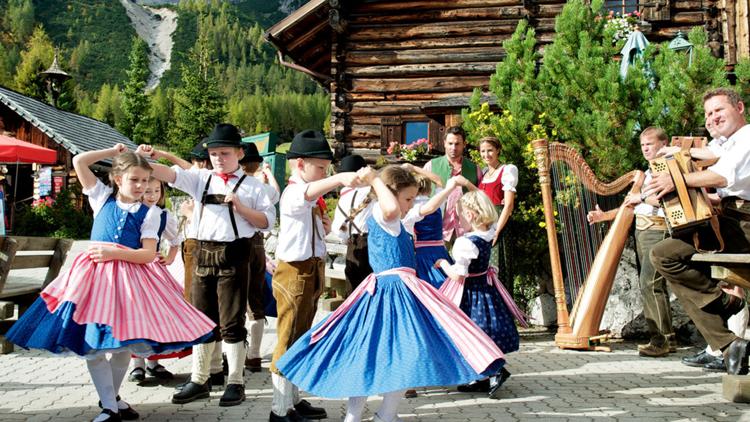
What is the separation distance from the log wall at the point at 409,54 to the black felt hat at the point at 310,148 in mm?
10182

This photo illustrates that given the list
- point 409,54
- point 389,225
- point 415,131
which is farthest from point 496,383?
point 409,54

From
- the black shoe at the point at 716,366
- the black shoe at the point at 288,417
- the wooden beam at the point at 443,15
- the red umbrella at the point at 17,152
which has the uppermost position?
the wooden beam at the point at 443,15

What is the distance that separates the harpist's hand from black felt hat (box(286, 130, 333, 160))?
2.14 m

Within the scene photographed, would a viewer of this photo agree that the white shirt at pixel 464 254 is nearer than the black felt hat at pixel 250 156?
Yes

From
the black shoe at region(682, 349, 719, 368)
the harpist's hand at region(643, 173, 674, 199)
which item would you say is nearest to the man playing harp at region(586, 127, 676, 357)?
the black shoe at region(682, 349, 719, 368)

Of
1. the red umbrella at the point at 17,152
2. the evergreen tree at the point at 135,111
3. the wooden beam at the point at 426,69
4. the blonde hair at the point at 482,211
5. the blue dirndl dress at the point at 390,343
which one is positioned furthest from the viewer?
the evergreen tree at the point at 135,111

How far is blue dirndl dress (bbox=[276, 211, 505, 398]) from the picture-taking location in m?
3.37

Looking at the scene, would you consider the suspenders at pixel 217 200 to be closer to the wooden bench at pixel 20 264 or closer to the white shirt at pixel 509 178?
the wooden bench at pixel 20 264

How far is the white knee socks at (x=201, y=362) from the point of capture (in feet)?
15.1

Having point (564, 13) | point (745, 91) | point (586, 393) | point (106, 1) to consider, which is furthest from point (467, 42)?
point (106, 1)

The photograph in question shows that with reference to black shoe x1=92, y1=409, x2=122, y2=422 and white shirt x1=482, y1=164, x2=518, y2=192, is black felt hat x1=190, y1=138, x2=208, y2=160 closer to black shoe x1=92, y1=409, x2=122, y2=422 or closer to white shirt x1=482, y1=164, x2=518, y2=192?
black shoe x1=92, y1=409, x2=122, y2=422

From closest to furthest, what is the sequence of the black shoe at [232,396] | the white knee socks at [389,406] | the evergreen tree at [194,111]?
1. the white knee socks at [389,406]
2. the black shoe at [232,396]
3. the evergreen tree at [194,111]

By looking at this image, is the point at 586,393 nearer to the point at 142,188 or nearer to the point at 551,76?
the point at 142,188

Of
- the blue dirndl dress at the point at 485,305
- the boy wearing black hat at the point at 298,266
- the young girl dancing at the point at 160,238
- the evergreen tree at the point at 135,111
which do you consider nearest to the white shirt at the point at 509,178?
the blue dirndl dress at the point at 485,305
